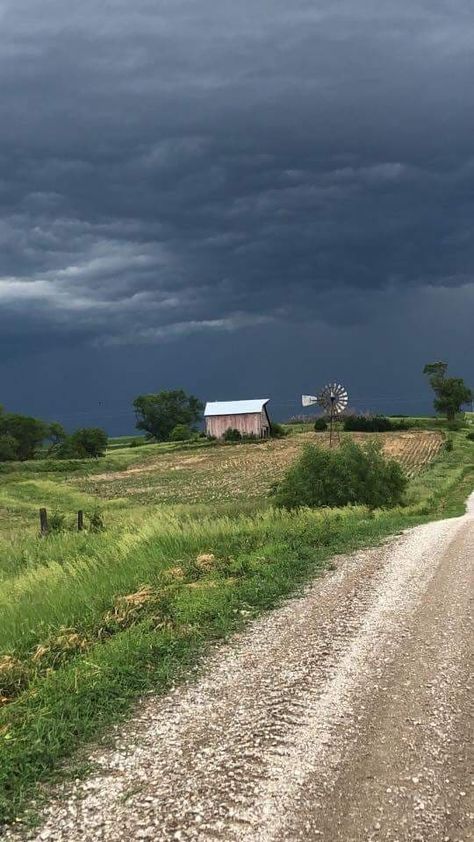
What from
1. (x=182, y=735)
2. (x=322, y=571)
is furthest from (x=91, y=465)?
(x=182, y=735)

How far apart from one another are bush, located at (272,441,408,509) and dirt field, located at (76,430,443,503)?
1023 centimetres

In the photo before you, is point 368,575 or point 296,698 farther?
point 368,575

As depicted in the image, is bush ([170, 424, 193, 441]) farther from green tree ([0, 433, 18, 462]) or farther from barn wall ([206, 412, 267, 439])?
green tree ([0, 433, 18, 462])

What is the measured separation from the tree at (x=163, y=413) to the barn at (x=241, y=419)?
37.4m

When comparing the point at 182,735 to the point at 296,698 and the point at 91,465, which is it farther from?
the point at 91,465

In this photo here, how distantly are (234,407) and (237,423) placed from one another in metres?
4.79

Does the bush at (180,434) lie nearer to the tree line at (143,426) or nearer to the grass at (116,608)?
the tree line at (143,426)

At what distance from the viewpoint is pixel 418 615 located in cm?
882

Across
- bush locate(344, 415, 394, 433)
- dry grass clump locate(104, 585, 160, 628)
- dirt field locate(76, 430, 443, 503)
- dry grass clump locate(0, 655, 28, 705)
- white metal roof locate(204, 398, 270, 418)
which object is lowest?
dirt field locate(76, 430, 443, 503)

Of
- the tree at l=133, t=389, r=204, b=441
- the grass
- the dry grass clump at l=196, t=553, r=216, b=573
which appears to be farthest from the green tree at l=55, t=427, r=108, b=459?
the dry grass clump at l=196, t=553, r=216, b=573

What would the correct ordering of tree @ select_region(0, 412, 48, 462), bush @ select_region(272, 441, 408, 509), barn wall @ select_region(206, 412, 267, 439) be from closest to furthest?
bush @ select_region(272, 441, 408, 509) → barn wall @ select_region(206, 412, 267, 439) → tree @ select_region(0, 412, 48, 462)

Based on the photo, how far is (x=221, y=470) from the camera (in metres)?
72.2

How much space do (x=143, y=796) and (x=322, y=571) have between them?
25.2ft

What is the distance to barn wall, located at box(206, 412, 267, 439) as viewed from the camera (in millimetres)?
115062
